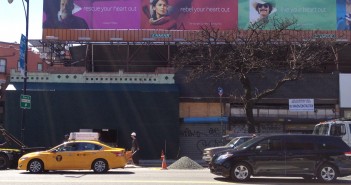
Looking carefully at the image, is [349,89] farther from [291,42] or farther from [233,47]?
[233,47]

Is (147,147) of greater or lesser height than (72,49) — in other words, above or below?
below

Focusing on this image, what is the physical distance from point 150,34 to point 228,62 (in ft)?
22.7

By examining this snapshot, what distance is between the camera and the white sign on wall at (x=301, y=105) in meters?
25.7

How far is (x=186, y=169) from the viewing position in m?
19.9

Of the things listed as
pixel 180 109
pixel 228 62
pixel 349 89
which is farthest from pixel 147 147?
pixel 349 89

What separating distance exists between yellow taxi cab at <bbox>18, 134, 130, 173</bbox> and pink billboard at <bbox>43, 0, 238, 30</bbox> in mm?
14123

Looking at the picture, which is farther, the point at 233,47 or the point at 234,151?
the point at 233,47

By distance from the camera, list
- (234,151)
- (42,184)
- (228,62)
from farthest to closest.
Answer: (228,62) → (234,151) → (42,184)

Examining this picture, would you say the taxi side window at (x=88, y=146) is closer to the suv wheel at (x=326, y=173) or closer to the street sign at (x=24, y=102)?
the street sign at (x=24, y=102)

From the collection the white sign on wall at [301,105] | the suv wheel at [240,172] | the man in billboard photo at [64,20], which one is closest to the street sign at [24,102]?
the man in billboard photo at [64,20]

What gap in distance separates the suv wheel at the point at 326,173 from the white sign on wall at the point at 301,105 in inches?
472

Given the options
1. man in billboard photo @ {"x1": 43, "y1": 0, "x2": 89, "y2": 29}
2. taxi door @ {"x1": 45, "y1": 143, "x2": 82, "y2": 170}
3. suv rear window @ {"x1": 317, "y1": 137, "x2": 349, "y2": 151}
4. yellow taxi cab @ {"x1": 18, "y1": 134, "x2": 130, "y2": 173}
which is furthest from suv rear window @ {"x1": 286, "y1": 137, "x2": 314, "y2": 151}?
man in billboard photo @ {"x1": 43, "y1": 0, "x2": 89, "y2": 29}

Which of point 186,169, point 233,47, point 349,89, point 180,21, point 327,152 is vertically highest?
point 180,21

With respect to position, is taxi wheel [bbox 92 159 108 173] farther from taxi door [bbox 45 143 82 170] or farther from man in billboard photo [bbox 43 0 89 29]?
man in billboard photo [bbox 43 0 89 29]
